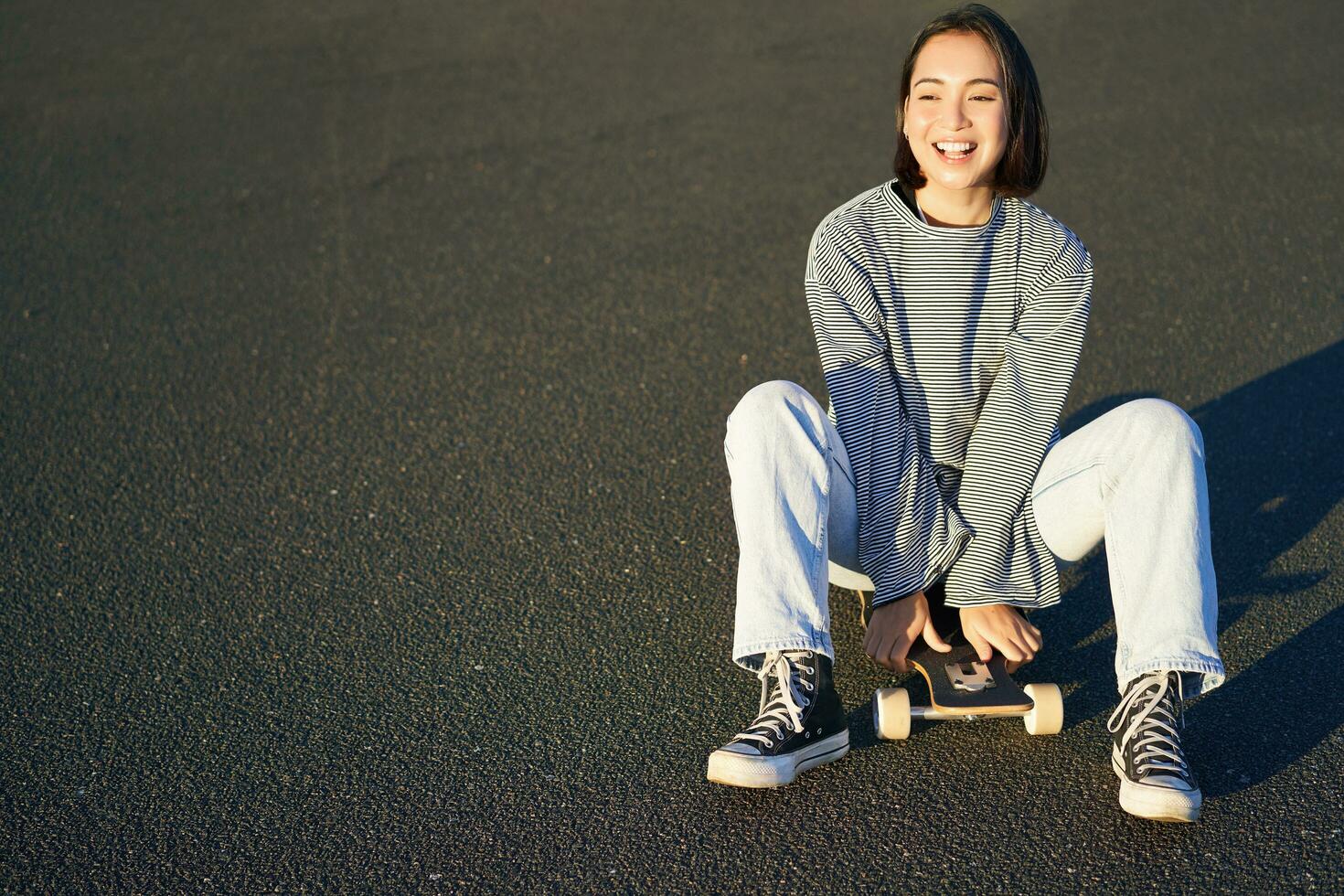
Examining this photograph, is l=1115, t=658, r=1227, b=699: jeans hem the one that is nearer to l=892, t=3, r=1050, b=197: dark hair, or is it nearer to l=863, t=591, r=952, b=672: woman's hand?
l=863, t=591, r=952, b=672: woman's hand

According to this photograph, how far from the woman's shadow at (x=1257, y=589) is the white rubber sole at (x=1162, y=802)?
0.62 ft

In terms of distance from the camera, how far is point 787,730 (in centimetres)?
279

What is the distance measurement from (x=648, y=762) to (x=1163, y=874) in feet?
3.63

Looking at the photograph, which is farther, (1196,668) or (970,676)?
(970,676)

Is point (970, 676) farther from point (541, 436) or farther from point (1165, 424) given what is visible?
point (541, 436)

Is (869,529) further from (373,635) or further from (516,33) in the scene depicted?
(516,33)

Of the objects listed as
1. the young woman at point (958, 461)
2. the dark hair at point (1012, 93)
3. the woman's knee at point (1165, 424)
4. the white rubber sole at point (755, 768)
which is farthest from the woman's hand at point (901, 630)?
the dark hair at point (1012, 93)

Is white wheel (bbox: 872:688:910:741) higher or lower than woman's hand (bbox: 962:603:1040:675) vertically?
lower

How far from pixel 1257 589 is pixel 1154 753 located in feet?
3.05

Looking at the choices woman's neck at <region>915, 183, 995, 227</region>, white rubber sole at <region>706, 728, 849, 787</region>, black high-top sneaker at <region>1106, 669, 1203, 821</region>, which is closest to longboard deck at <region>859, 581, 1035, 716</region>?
black high-top sneaker at <region>1106, 669, 1203, 821</region>

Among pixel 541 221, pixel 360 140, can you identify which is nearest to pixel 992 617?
pixel 541 221

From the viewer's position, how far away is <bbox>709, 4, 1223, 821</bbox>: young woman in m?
2.71

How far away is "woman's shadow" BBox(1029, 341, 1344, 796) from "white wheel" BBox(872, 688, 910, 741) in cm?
44

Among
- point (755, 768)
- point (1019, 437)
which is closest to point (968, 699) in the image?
point (755, 768)
